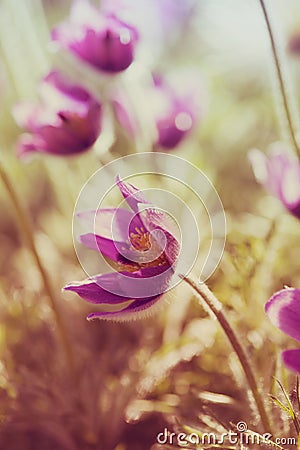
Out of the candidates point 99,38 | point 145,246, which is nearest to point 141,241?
point 145,246

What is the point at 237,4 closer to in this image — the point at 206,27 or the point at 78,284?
the point at 206,27

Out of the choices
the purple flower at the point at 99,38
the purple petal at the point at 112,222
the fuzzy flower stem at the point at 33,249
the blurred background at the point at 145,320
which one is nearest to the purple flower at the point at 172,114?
the blurred background at the point at 145,320

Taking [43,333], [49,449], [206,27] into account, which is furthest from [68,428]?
[206,27]

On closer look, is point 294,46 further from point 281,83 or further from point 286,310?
point 286,310

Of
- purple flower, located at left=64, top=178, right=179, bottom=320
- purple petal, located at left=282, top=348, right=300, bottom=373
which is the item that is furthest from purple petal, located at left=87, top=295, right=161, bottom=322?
purple petal, located at left=282, top=348, right=300, bottom=373

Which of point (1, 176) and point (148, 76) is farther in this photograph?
point (148, 76)

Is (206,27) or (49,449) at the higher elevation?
(206,27)

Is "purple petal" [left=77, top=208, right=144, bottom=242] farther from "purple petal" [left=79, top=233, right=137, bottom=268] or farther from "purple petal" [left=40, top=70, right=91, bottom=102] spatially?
"purple petal" [left=40, top=70, right=91, bottom=102]
